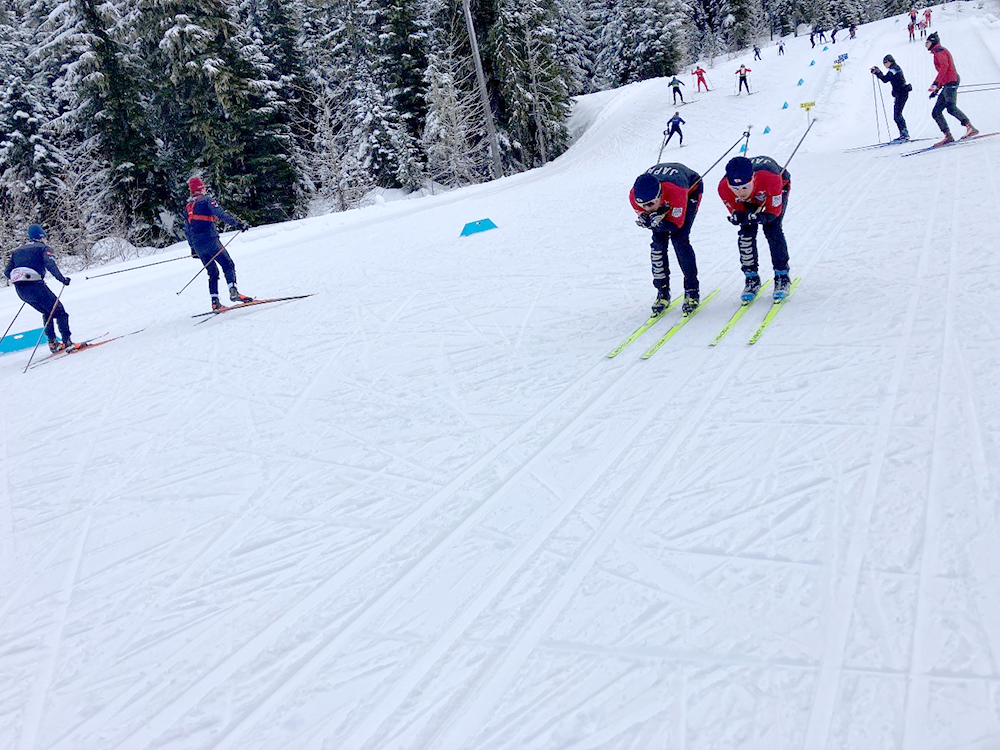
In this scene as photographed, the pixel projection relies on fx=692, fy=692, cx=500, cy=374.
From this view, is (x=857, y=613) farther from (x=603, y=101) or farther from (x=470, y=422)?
(x=603, y=101)

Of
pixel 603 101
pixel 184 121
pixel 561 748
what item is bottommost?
pixel 561 748

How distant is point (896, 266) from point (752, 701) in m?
5.56

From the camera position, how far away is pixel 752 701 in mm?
2312

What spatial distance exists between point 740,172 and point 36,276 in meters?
8.95

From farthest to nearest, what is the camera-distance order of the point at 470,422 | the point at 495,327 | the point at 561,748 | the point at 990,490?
the point at 495,327, the point at 470,422, the point at 990,490, the point at 561,748

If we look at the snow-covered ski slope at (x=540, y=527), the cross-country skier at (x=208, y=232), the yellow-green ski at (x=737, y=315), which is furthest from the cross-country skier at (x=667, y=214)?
the cross-country skier at (x=208, y=232)

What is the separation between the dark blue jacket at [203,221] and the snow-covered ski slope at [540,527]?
8.06 feet

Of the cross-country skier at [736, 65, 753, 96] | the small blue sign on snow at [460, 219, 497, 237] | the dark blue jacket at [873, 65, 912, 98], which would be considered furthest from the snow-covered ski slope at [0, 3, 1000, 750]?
the cross-country skier at [736, 65, 753, 96]

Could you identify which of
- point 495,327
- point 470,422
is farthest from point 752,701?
point 495,327

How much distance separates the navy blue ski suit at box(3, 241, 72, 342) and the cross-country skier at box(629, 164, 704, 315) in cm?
759

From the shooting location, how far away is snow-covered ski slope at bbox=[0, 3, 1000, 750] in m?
2.46

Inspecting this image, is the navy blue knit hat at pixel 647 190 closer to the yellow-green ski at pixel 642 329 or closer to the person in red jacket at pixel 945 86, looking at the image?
the yellow-green ski at pixel 642 329

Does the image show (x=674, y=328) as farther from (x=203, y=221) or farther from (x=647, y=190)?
(x=203, y=221)

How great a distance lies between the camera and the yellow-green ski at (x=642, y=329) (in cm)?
586
